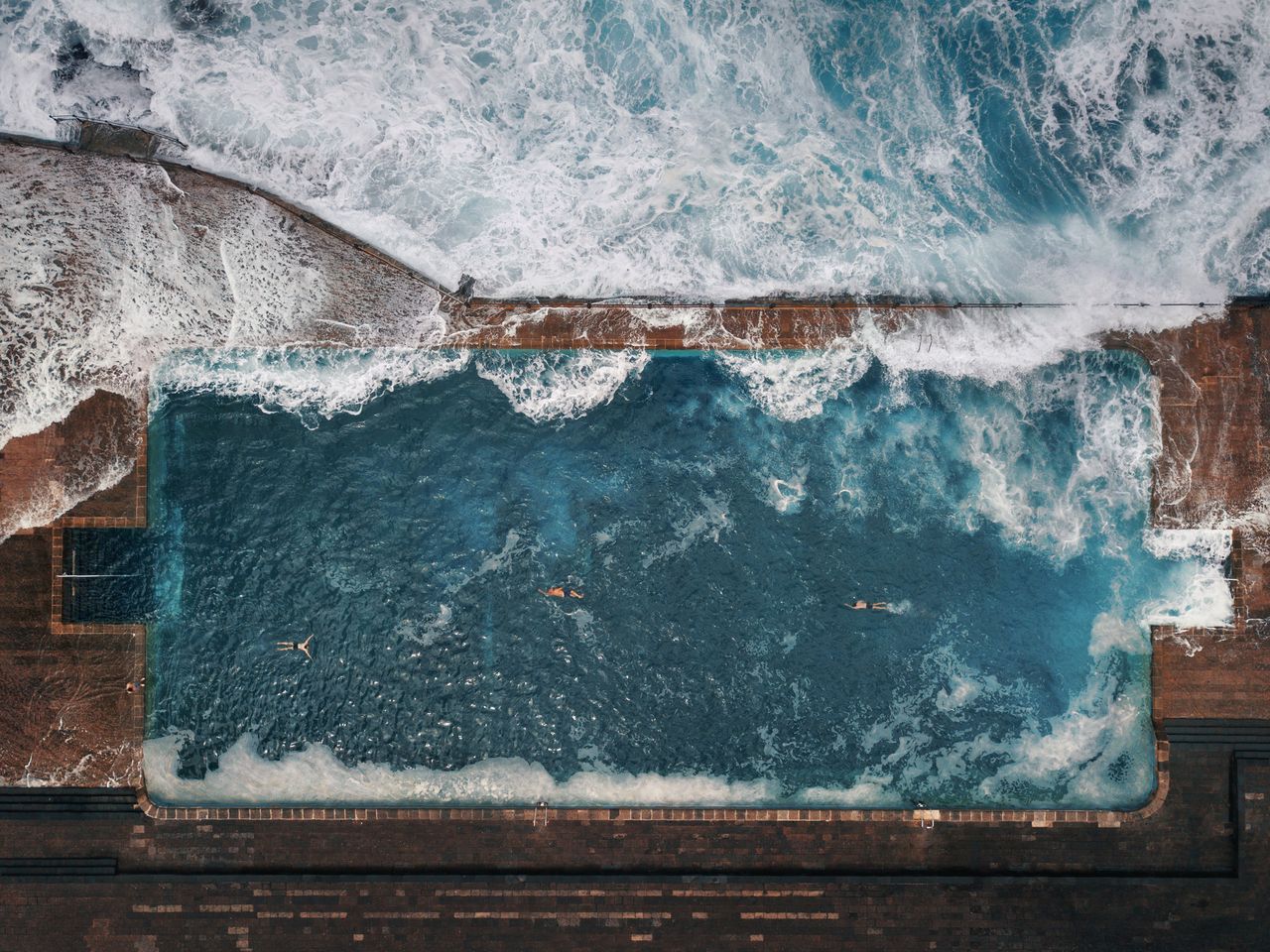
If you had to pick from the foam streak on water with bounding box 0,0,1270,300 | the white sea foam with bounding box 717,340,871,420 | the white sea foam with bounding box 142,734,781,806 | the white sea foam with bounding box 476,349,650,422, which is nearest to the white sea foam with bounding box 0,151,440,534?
the foam streak on water with bounding box 0,0,1270,300

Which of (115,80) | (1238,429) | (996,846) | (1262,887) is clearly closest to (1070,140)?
(1238,429)

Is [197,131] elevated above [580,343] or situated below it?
above

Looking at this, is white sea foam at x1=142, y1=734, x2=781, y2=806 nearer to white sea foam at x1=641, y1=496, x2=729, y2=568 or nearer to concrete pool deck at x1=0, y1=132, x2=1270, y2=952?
concrete pool deck at x1=0, y1=132, x2=1270, y2=952

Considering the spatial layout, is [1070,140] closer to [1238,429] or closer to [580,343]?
[1238,429]

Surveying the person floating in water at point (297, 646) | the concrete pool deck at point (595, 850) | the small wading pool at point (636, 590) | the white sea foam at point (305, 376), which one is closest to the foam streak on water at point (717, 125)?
the white sea foam at point (305, 376)

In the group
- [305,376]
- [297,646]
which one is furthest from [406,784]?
[305,376]

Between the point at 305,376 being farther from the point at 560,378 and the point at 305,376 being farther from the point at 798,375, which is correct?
the point at 798,375

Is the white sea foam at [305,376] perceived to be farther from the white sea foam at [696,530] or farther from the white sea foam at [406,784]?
the white sea foam at [406,784]
